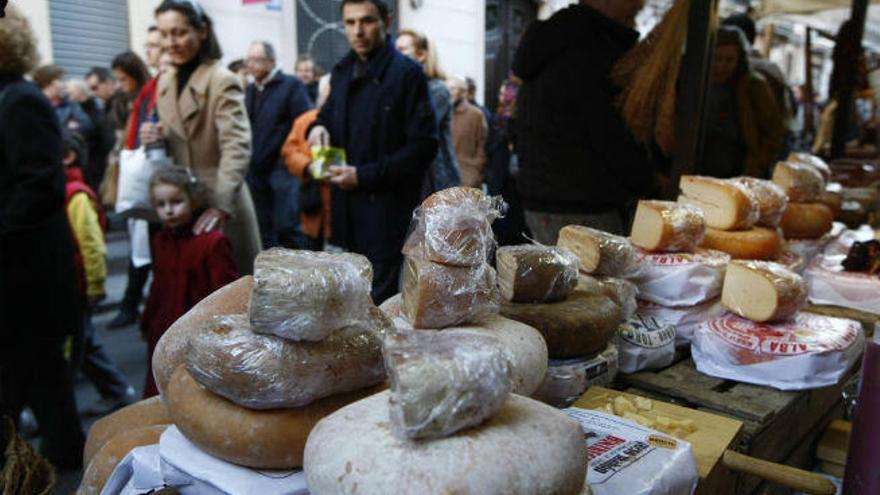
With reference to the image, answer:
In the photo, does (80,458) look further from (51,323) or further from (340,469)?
(340,469)

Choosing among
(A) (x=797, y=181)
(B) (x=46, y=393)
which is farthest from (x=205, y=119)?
(A) (x=797, y=181)

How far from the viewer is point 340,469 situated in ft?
3.18

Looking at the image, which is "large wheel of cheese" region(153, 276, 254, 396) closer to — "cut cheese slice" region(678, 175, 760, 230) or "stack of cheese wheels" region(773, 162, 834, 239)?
"cut cheese slice" region(678, 175, 760, 230)

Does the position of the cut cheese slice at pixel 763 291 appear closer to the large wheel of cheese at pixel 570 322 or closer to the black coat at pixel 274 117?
the large wheel of cheese at pixel 570 322

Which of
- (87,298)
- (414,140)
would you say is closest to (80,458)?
(87,298)

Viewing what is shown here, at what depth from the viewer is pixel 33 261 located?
9.80 ft

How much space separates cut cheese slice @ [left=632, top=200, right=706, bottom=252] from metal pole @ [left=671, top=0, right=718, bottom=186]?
2.98 feet

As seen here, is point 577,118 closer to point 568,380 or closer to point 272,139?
point 568,380

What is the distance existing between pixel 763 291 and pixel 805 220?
1161 millimetres

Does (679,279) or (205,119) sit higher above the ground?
(205,119)

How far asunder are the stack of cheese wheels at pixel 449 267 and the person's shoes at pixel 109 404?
321 cm

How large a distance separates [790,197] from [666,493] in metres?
2.16

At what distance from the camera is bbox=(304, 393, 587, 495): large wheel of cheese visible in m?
0.93

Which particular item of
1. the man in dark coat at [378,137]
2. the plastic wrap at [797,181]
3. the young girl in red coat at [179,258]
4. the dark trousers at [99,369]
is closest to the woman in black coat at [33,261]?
the young girl in red coat at [179,258]
